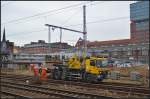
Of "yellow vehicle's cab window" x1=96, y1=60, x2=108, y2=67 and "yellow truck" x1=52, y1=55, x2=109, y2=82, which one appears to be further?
"yellow vehicle's cab window" x1=96, y1=60, x2=108, y2=67

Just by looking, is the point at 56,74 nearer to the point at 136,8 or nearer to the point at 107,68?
the point at 107,68

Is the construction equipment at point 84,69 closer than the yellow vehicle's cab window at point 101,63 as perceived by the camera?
Yes

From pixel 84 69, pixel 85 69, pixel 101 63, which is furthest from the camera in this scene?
pixel 84 69

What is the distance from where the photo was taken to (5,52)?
67.2m

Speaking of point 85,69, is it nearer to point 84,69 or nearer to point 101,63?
point 84,69

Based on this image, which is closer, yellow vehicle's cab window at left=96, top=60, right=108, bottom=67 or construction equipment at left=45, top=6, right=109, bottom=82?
construction equipment at left=45, top=6, right=109, bottom=82

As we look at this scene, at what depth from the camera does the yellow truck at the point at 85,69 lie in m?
30.2

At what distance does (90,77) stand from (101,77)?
1.01m

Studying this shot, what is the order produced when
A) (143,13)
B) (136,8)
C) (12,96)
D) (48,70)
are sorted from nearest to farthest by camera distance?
(12,96) → (48,70) → (136,8) → (143,13)

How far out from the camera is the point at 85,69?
30828 millimetres

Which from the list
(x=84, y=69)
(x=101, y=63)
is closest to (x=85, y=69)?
(x=84, y=69)

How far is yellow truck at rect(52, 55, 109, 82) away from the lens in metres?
30.2

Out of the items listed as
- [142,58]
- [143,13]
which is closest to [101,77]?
[143,13]

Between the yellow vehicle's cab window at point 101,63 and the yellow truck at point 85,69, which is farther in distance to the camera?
the yellow vehicle's cab window at point 101,63
